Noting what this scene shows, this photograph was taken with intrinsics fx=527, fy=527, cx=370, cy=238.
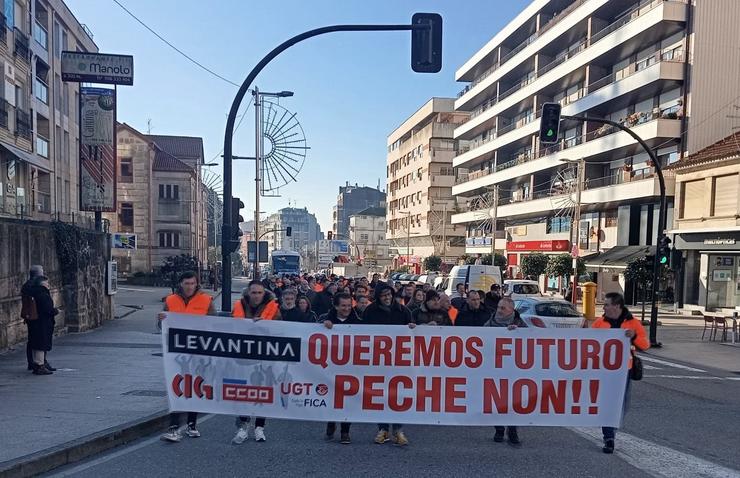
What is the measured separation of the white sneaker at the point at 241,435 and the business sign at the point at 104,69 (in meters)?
12.5

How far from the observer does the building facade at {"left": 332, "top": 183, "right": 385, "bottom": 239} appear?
146500 millimetres

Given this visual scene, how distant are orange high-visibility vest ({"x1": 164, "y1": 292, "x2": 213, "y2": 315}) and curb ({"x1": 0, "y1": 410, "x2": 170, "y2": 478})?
1401 mm

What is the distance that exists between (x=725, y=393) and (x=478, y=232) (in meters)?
43.5

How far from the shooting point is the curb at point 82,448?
4785 mm

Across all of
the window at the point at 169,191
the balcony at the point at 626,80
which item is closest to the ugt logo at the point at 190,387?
the balcony at the point at 626,80

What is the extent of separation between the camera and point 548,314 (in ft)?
44.7

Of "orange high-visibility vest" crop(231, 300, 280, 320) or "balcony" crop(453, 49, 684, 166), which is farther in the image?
"balcony" crop(453, 49, 684, 166)

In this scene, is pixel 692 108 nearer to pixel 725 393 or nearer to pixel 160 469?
pixel 725 393

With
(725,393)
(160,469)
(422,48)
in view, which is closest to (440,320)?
(160,469)

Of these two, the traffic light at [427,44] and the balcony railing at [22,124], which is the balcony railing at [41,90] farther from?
the traffic light at [427,44]

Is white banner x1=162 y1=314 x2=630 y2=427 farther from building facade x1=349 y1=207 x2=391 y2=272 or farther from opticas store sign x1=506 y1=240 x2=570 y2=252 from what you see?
building facade x1=349 y1=207 x2=391 y2=272

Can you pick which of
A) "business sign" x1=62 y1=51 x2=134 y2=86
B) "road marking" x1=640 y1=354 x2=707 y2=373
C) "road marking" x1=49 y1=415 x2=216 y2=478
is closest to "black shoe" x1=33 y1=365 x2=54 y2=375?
"road marking" x1=49 y1=415 x2=216 y2=478

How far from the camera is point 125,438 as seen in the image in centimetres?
591

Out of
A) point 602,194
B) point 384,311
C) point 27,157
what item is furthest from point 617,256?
point 27,157
